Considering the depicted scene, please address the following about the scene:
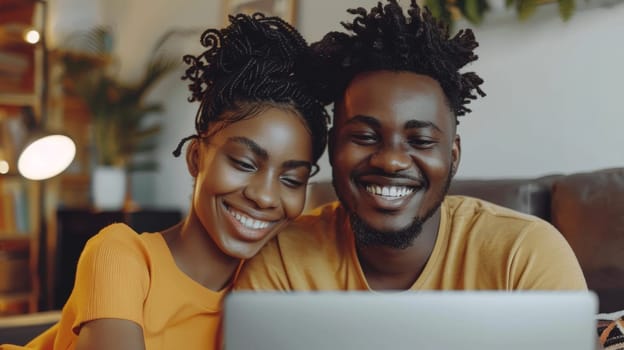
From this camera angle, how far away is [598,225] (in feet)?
4.53

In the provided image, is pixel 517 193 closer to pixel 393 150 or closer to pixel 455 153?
pixel 455 153

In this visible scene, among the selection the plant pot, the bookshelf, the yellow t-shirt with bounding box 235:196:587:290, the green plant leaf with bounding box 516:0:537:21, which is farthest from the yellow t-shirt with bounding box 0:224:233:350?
the bookshelf

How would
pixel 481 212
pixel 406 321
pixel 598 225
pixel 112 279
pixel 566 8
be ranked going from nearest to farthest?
1. pixel 406 321
2. pixel 112 279
3. pixel 481 212
4. pixel 598 225
5. pixel 566 8

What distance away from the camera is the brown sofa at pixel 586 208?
134 centimetres

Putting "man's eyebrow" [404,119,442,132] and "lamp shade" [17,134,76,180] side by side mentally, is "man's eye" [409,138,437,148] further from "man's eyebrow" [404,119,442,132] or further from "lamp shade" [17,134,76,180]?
"lamp shade" [17,134,76,180]

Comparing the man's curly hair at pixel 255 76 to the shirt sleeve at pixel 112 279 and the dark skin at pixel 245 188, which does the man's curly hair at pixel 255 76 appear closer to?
the dark skin at pixel 245 188

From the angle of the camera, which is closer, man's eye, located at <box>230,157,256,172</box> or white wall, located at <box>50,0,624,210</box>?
man's eye, located at <box>230,157,256,172</box>

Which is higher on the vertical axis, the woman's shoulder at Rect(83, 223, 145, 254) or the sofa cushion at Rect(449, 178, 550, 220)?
the sofa cushion at Rect(449, 178, 550, 220)

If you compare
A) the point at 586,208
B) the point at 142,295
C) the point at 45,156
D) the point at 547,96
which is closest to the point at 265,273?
the point at 142,295

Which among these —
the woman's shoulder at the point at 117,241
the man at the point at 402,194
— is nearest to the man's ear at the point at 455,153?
the man at the point at 402,194

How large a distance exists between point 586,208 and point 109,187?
2.71 metres

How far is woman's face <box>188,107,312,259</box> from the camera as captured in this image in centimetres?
117

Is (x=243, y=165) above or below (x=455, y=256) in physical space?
above

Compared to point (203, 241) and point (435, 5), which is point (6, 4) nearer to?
point (435, 5)
